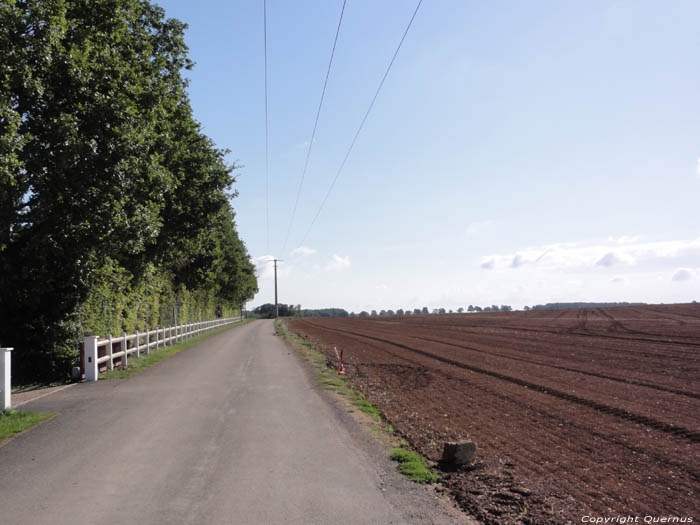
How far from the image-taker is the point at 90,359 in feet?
47.7

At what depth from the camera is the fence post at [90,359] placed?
14.5m

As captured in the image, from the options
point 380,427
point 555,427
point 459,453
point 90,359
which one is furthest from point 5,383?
point 555,427

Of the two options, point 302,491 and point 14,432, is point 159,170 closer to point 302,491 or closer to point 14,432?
point 14,432

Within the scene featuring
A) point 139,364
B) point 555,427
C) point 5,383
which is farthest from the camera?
point 139,364

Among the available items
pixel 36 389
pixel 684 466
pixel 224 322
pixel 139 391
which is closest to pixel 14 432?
pixel 139 391

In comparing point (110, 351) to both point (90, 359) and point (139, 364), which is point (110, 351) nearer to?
point (90, 359)

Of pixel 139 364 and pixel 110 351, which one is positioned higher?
pixel 110 351

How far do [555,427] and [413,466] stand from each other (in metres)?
4.01

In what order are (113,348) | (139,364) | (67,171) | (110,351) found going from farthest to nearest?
1. (139,364)
2. (113,348)
3. (110,351)
4. (67,171)

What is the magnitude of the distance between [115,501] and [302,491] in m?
1.96

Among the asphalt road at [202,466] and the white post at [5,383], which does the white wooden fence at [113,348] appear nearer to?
the asphalt road at [202,466]

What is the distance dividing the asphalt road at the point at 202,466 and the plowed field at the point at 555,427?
107cm

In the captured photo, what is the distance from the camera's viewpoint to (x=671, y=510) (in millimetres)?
5465

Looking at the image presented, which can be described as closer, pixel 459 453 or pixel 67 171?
pixel 459 453
